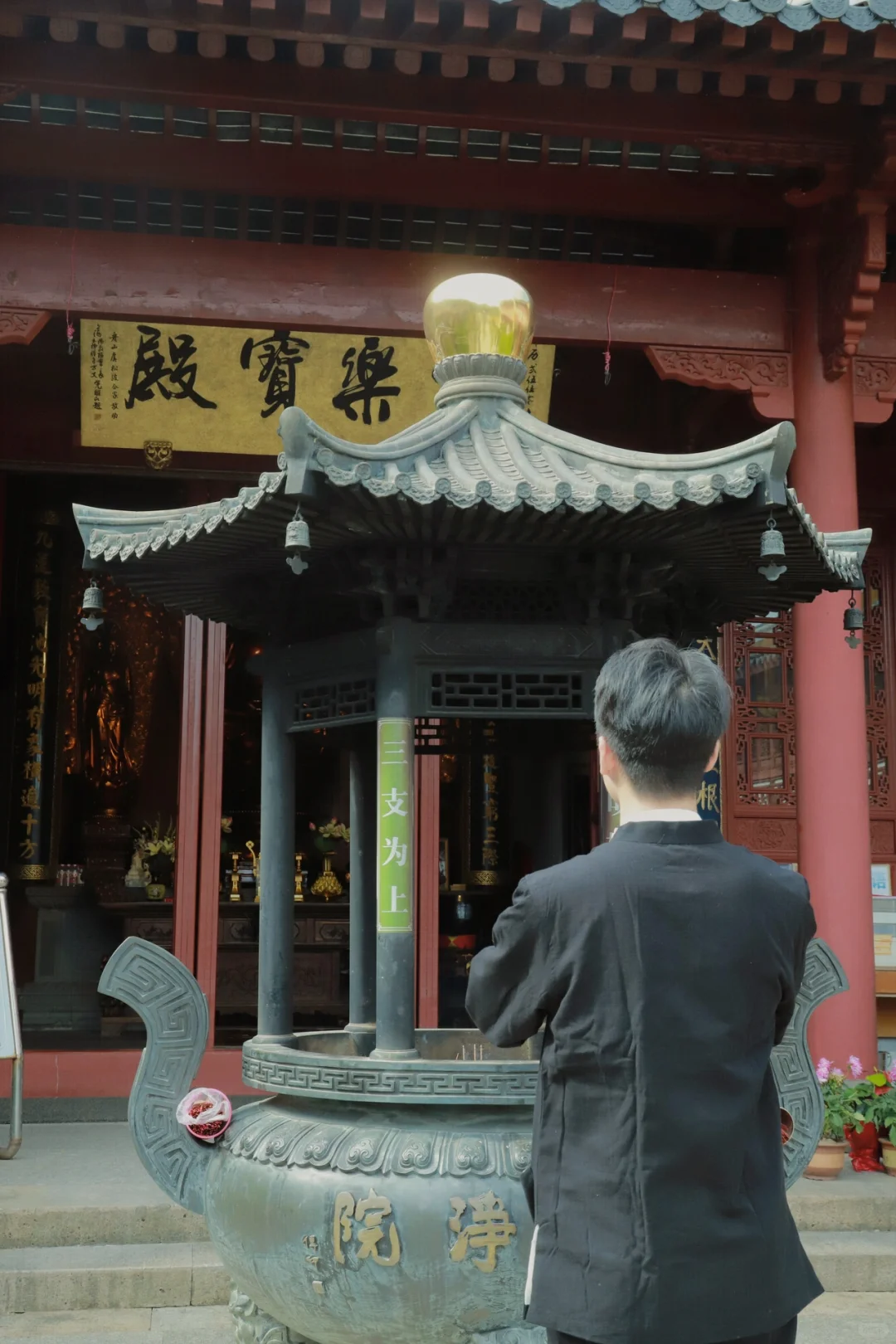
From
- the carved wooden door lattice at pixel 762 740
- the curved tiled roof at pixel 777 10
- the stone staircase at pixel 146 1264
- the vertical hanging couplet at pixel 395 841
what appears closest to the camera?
the vertical hanging couplet at pixel 395 841

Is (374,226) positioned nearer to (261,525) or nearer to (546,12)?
(546,12)

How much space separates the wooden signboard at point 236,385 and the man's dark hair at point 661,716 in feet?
16.3

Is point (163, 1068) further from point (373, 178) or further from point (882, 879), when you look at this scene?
point (882, 879)

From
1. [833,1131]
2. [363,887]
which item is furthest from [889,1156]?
[363,887]

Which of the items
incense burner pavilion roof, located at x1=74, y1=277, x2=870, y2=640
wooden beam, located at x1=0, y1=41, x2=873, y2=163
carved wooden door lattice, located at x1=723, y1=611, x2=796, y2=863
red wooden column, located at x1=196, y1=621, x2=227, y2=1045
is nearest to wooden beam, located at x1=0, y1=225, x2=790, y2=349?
wooden beam, located at x1=0, y1=41, x2=873, y2=163

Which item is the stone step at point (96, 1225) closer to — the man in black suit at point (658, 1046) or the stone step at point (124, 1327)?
the stone step at point (124, 1327)

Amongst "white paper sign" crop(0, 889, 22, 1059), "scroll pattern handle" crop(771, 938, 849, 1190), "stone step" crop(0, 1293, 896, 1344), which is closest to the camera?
"scroll pattern handle" crop(771, 938, 849, 1190)

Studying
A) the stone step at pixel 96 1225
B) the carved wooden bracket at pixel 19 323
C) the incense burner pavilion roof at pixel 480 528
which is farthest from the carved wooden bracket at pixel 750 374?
the stone step at pixel 96 1225

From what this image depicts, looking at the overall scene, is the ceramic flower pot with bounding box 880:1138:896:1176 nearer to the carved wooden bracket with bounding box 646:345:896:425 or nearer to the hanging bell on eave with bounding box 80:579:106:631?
the carved wooden bracket with bounding box 646:345:896:425

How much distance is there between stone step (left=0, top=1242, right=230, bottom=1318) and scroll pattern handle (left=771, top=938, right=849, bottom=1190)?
2.27 m

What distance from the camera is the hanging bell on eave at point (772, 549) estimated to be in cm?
299

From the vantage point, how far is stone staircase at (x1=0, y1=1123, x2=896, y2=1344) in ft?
14.2

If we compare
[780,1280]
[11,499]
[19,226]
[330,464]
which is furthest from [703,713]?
[11,499]

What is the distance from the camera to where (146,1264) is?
460 centimetres
